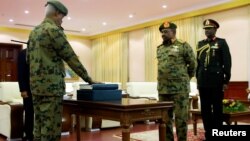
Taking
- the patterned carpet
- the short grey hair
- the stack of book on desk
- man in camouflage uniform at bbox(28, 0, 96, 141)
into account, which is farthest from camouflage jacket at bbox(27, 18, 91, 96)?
the patterned carpet

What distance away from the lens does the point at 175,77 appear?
10.7 ft

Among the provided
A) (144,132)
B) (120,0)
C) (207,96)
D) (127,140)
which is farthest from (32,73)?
(120,0)

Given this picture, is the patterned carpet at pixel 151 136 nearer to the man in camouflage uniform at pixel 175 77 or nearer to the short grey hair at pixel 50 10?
the man in camouflage uniform at pixel 175 77

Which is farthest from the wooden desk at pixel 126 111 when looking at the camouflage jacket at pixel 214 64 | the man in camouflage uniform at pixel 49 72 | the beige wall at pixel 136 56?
the beige wall at pixel 136 56

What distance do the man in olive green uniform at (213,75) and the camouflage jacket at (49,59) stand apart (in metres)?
1.68

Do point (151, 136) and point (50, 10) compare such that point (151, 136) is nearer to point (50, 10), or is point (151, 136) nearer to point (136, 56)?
point (50, 10)

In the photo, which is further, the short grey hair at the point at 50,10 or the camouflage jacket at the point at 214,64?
the camouflage jacket at the point at 214,64

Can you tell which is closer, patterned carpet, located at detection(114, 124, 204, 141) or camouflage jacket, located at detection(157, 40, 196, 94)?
camouflage jacket, located at detection(157, 40, 196, 94)

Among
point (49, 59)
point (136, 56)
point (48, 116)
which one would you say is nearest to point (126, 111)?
point (48, 116)

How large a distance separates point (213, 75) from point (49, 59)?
1915 mm

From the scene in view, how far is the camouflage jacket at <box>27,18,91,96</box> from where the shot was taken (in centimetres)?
225

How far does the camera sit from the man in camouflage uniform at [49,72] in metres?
2.25

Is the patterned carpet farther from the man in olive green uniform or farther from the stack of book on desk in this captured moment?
the stack of book on desk

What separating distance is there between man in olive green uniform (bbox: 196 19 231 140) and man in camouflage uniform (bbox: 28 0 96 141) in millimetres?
1650
